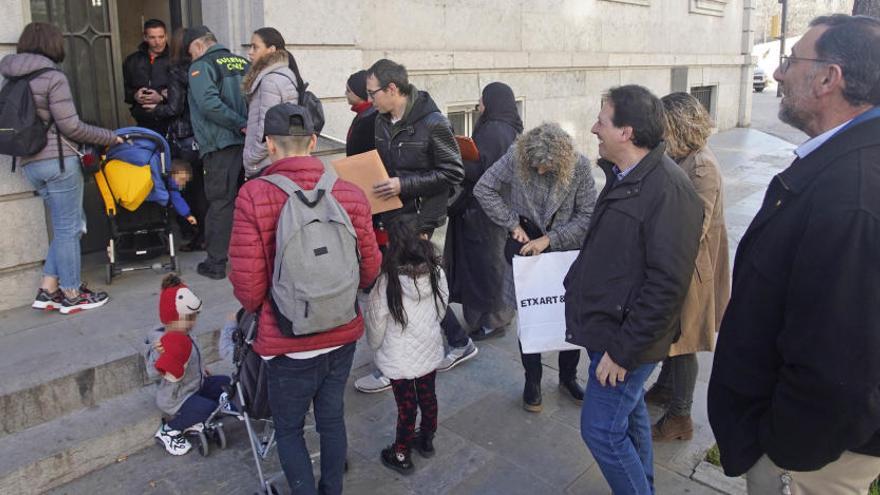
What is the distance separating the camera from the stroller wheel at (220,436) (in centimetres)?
380

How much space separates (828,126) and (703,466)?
2.26 metres

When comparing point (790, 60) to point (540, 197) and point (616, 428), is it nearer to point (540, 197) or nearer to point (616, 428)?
point (616, 428)

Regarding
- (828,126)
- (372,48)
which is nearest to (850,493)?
(828,126)

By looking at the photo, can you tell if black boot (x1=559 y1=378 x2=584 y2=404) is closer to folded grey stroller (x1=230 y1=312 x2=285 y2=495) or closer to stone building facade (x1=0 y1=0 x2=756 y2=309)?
folded grey stroller (x1=230 y1=312 x2=285 y2=495)

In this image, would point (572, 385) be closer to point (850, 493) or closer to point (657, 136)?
point (657, 136)

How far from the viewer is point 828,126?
2.00 metres

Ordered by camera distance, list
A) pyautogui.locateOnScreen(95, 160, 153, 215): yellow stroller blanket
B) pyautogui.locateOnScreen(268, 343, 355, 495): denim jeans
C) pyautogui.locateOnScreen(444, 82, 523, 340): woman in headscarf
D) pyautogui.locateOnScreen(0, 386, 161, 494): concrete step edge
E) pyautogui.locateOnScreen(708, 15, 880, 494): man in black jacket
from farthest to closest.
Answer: pyautogui.locateOnScreen(95, 160, 153, 215): yellow stroller blanket
pyautogui.locateOnScreen(444, 82, 523, 340): woman in headscarf
pyautogui.locateOnScreen(0, 386, 161, 494): concrete step edge
pyautogui.locateOnScreen(268, 343, 355, 495): denim jeans
pyautogui.locateOnScreen(708, 15, 880, 494): man in black jacket

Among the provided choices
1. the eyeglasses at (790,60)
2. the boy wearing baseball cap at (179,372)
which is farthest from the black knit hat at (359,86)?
the eyeglasses at (790,60)

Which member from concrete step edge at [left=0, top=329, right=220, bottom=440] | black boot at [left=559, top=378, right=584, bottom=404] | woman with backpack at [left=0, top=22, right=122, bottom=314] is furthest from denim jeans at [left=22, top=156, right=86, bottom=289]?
black boot at [left=559, top=378, right=584, bottom=404]

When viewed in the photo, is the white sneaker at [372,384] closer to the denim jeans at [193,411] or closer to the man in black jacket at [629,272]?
the denim jeans at [193,411]

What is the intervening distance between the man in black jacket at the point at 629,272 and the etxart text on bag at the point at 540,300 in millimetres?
700

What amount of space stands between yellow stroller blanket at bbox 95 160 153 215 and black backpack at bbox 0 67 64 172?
0.70 meters

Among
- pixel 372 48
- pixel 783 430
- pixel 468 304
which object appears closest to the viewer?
pixel 783 430

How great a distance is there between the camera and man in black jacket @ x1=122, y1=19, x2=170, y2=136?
5.98m
